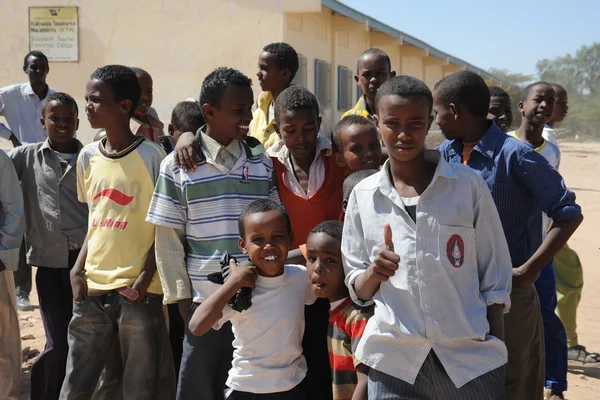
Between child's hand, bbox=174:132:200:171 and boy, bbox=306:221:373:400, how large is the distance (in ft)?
2.15

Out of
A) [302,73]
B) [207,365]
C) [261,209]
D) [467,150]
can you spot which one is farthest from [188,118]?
[302,73]

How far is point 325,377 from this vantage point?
126 inches

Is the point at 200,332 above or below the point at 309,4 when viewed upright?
below

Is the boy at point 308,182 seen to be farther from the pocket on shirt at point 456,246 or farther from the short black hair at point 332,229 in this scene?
the pocket on shirt at point 456,246

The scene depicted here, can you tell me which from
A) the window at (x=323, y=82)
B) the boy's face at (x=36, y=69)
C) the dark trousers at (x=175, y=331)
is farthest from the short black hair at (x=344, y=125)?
the window at (x=323, y=82)

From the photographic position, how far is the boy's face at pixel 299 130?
334cm

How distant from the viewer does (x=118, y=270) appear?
3537 millimetres

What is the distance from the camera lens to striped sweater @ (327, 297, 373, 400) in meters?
2.85

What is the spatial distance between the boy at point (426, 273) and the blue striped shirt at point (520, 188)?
25.5 inches

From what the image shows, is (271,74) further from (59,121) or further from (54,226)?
(54,226)

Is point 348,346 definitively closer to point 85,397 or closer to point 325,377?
point 325,377

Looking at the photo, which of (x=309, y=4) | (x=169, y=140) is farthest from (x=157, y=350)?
(x=309, y=4)

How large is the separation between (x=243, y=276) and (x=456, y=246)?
88 cm

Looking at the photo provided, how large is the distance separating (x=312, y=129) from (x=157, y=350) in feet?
4.35
